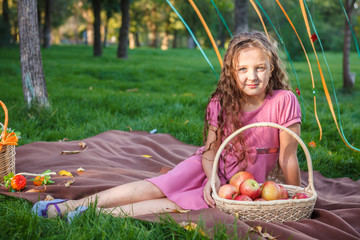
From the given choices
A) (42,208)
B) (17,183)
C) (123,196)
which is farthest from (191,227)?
(17,183)

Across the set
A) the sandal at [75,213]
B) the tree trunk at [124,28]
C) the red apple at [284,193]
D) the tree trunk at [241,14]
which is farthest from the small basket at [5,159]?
the tree trunk at [124,28]

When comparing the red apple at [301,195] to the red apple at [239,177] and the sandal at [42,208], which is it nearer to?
the red apple at [239,177]

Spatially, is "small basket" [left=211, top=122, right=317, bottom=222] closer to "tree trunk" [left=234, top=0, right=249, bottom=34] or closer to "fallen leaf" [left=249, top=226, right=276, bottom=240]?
"fallen leaf" [left=249, top=226, right=276, bottom=240]

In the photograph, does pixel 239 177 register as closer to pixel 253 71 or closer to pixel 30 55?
pixel 253 71

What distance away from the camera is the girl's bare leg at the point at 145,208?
8.03 feet

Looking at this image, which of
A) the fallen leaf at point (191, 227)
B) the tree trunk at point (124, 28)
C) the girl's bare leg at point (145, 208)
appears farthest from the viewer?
the tree trunk at point (124, 28)

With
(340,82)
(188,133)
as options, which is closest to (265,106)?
(188,133)

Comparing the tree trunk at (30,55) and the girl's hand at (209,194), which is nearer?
the girl's hand at (209,194)

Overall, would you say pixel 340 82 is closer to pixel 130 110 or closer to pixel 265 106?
pixel 130 110

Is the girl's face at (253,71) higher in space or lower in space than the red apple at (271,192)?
higher

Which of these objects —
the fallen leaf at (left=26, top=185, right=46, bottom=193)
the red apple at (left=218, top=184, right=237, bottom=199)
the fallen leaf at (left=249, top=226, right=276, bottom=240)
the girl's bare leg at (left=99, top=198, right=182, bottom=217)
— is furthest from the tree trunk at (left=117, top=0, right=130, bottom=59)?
the fallen leaf at (left=249, top=226, right=276, bottom=240)

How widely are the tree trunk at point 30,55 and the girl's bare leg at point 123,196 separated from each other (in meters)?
2.77

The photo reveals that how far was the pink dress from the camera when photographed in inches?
103

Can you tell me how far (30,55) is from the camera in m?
4.86
